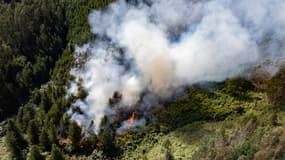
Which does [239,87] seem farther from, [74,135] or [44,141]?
[44,141]

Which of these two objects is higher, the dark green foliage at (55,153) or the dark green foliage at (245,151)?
the dark green foliage at (55,153)

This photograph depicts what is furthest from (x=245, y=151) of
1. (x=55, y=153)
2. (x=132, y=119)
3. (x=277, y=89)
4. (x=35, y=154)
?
(x=35, y=154)

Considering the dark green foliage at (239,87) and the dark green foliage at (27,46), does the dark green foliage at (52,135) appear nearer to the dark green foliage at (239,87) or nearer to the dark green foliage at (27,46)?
the dark green foliage at (27,46)

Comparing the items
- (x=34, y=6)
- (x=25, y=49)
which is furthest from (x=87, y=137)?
(x=34, y=6)

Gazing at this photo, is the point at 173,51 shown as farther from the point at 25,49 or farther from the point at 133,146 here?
the point at 25,49

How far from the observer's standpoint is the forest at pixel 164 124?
152 ft

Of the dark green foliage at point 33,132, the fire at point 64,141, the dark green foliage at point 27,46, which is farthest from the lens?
the dark green foliage at point 27,46

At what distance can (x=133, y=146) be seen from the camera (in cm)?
5453

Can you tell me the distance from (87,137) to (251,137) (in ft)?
75.5

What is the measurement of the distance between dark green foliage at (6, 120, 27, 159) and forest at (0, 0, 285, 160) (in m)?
0.04

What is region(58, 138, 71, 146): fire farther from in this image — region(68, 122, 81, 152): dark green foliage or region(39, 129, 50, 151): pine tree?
region(68, 122, 81, 152): dark green foliage

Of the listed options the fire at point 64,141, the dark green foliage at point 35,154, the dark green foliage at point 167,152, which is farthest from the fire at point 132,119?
the dark green foliage at point 35,154

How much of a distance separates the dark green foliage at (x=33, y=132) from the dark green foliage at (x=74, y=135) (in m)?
7.43

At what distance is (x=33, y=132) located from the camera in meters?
60.4
